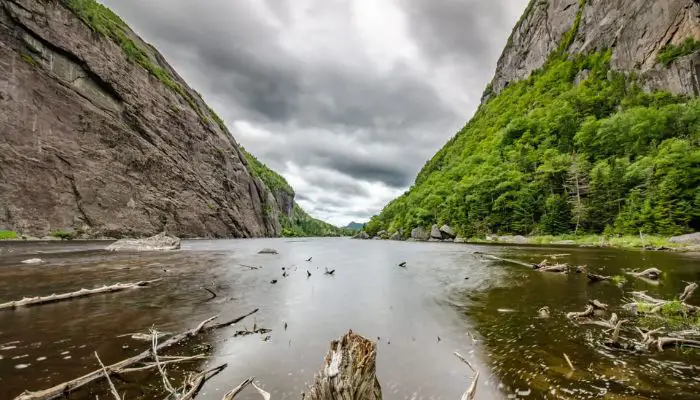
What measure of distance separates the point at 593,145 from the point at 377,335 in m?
81.8

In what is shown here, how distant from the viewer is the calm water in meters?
6.26

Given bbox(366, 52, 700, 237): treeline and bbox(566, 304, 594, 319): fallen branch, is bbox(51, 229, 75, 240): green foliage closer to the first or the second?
bbox(566, 304, 594, 319): fallen branch

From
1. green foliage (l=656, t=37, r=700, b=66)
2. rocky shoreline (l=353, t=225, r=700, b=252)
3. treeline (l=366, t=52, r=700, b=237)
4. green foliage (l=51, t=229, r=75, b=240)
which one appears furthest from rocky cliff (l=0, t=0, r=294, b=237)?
green foliage (l=656, t=37, r=700, b=66)

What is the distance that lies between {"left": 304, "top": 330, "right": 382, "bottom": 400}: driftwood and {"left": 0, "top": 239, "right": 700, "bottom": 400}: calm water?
9.27 feet

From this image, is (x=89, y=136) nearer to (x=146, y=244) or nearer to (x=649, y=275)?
(x=146, y=244)

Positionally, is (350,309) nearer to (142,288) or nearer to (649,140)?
(142,288)

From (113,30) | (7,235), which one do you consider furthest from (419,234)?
(113,30)

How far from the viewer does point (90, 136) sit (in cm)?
5947

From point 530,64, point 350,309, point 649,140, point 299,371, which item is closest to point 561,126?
point 649,140

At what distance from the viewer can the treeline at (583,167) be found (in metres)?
44.7

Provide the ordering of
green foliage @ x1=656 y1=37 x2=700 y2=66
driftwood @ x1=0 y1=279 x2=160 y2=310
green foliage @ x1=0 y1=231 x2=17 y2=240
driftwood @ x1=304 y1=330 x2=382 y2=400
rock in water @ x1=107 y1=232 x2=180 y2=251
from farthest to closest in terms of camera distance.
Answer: green foliage @ x1=656 y1=37 x2=700 y2=66 < green foliage @ x1=0 y1=231 x2=17 y2=240 < rock in water @ x1=107 y1=232 x2=180 y2=251 < driftwood @ x1=0 y1=279 x2=160 y2=310 < driftwood @ x1=304 y1=330 x2=382 y2=400

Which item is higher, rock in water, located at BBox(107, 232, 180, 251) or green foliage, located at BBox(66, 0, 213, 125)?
green foliage, located at BBox(66, 0, 213, 125)

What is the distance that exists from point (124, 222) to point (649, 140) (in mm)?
102602

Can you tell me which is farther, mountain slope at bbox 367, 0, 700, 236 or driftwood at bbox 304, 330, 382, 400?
mountain slope at bbox 367, 0, 700, 236
